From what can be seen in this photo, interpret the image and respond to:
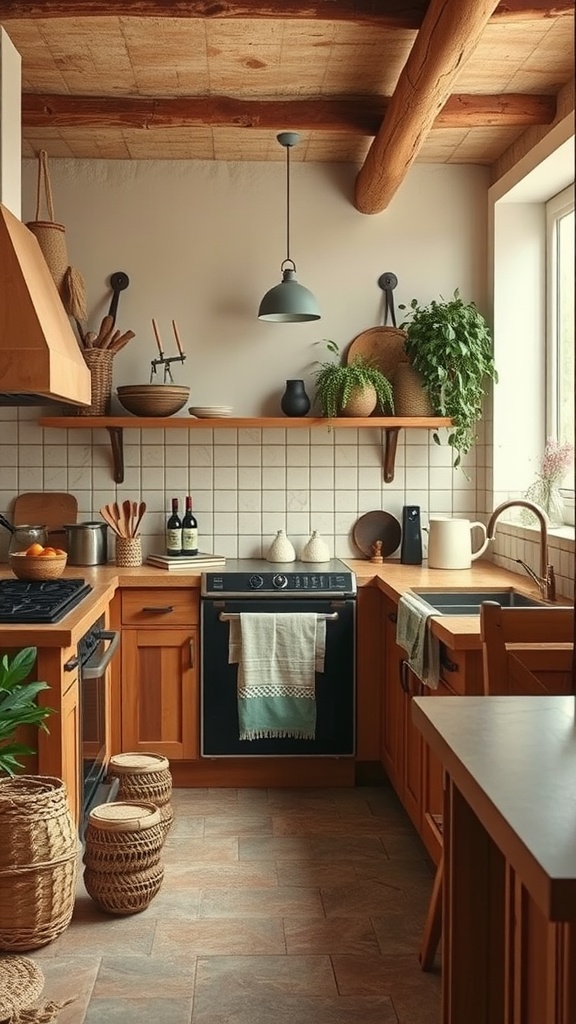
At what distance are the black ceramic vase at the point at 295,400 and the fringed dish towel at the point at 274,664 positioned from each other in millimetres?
938

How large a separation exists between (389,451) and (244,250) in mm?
1119

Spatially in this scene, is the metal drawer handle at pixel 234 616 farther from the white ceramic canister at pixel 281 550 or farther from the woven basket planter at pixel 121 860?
the woven basket planter at pixel 121 860

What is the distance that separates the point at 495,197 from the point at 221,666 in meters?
2.36

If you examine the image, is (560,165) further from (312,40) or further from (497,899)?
(497,899)

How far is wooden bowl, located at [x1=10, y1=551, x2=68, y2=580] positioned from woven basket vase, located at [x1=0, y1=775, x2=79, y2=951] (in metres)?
1.13

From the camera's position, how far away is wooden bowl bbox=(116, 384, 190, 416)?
15.2 feet

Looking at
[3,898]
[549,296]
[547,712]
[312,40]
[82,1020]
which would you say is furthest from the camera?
[549,296]

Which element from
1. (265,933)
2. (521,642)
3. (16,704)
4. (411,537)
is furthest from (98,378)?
(521,642)

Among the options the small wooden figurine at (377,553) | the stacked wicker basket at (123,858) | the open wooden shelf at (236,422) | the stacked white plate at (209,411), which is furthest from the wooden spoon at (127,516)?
the stacked wicker basket at (123,858)

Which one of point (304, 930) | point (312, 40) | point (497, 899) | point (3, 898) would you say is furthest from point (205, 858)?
point (312, 40)

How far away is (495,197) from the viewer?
4789 mm

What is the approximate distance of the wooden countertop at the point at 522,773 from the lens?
1115 mm

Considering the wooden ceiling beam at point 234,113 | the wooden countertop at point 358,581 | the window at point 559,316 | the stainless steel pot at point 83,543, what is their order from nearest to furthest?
the wooden countertop at point 358,581 < the wooden ceiling beam at point 234,113 < the window at point 559,316 < the stainless steel pot at point 83,543

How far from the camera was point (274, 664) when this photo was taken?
4.34m
